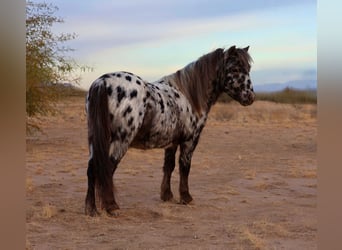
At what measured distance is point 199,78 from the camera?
16.4 feet

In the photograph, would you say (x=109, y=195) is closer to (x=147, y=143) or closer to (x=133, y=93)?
(x=147, y=143)

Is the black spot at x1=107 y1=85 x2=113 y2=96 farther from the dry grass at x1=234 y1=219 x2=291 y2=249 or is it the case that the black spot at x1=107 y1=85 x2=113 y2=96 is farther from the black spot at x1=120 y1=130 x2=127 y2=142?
the dry grass at x1=234 y1=219 x2=291 y2=249

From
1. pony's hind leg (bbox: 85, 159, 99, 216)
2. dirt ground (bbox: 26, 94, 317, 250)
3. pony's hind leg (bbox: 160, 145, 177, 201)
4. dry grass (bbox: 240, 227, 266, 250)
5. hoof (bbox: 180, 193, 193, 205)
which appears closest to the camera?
dry grass (bbox: 240, 227, 266, 250)

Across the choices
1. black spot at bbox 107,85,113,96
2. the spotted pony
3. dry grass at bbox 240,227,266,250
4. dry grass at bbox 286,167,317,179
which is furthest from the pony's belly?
dry grass at bbox 286,167,317,179

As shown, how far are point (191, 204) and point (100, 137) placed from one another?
4.78ft

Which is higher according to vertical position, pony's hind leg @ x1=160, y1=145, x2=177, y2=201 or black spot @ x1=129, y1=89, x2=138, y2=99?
black spot @ x1=129, y1=89, x2=138, y2=99

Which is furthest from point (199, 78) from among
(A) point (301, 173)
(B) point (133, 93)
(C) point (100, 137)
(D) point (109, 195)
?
(A) point (301, 173)

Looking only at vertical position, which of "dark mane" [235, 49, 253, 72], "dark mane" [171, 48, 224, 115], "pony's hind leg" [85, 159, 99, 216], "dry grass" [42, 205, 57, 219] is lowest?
"dry grass" [42, 205, 57, 219]

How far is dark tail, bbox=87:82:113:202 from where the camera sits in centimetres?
382

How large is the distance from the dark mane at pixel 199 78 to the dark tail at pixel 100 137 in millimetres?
1149

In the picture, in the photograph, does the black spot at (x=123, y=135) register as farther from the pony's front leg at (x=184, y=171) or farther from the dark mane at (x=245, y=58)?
the dark mane at (x=245, y=58)

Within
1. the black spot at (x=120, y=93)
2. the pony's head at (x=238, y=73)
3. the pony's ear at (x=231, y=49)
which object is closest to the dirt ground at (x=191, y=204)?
the black spot at (x=120, y=93)
